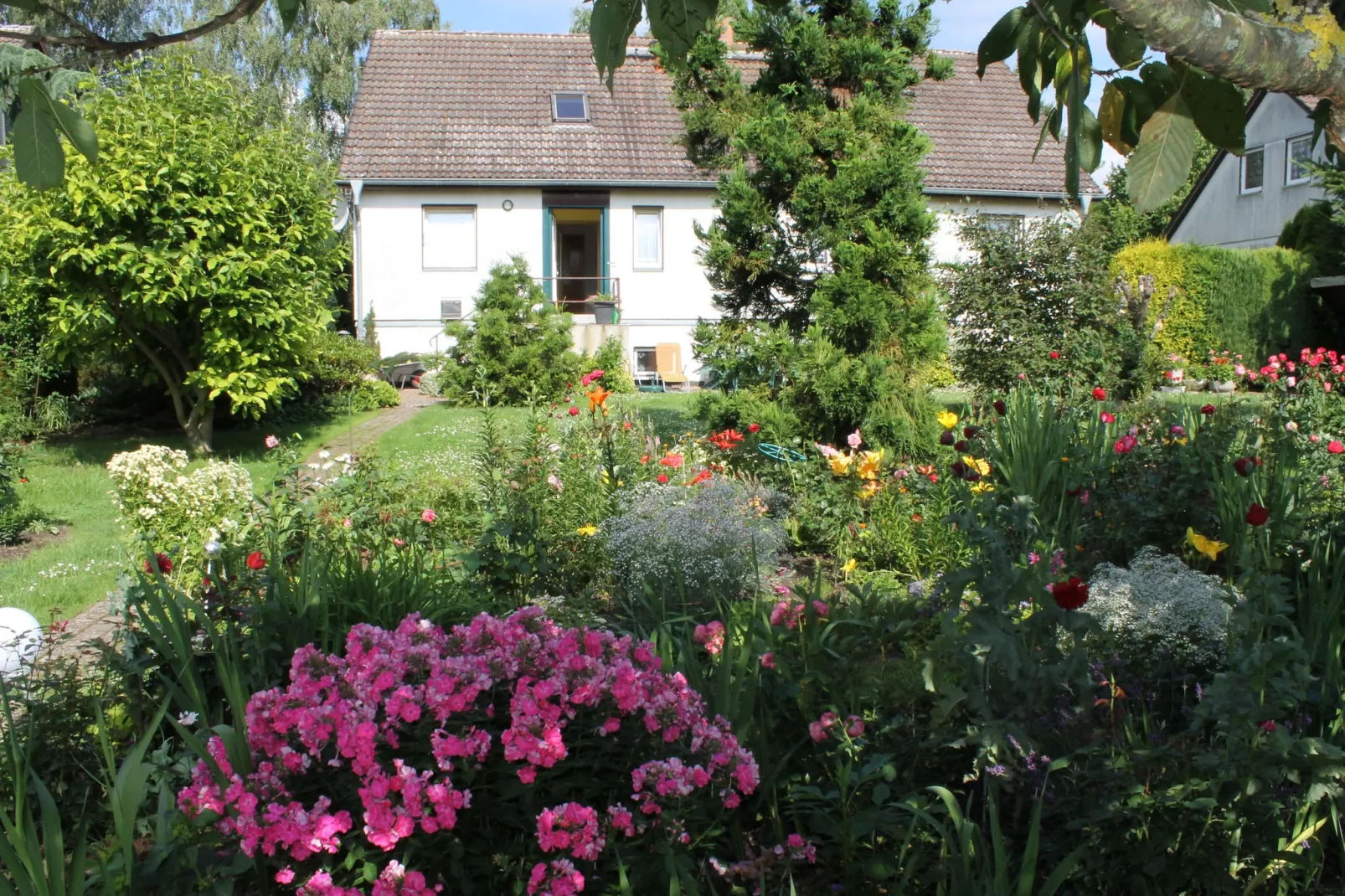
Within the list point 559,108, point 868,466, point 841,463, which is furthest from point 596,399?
point 559,108

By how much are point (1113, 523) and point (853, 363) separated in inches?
94.3

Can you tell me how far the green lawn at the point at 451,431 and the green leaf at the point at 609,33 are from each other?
5.62 meters

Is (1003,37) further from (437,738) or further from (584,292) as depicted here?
(584,292)

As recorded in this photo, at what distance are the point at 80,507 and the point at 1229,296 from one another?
64.1 feet

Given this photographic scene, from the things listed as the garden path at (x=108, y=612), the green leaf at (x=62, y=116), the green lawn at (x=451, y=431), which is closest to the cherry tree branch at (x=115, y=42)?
the green leaf at (x=62, y=116)

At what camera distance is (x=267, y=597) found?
11.6 feet

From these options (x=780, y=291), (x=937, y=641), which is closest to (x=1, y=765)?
(x=937, y=641)

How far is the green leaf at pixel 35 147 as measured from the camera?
4.58 ft

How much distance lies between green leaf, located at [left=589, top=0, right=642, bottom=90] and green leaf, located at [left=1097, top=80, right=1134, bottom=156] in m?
0.81

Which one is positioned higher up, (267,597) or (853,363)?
(853,363)

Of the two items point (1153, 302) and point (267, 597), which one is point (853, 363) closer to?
point (267, 597)

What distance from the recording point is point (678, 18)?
6.03 feet

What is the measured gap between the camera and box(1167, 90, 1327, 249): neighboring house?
80.8ft

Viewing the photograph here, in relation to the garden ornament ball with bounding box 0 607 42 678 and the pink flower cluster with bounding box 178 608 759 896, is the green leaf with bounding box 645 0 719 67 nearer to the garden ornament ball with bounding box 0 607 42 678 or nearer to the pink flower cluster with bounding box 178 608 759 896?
the pink flower cluster with bounding box 178 608 759 896
